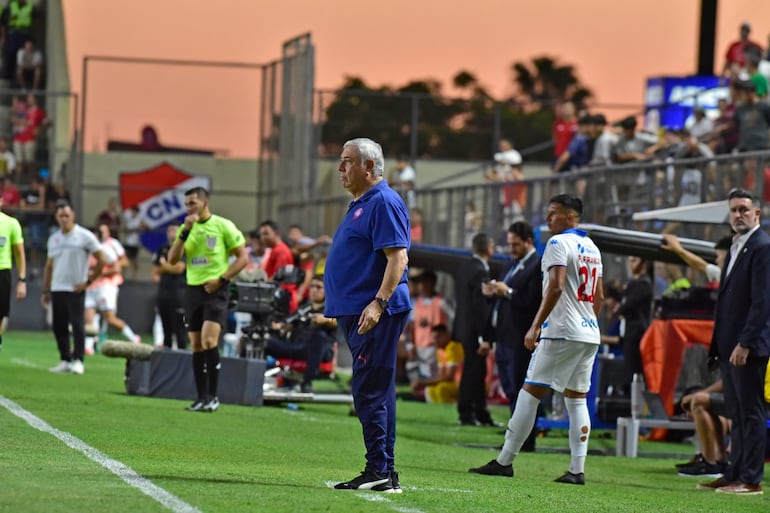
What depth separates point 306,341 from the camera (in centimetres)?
2036

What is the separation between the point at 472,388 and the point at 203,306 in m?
3.60

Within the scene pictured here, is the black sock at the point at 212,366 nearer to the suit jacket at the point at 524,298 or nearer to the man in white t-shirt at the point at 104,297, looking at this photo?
the suit jacket at the point at 524,298

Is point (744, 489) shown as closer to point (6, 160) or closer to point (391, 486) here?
point (391, 486)

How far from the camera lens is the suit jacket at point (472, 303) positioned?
18703 mm

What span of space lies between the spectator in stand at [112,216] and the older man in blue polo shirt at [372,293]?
2630 cm

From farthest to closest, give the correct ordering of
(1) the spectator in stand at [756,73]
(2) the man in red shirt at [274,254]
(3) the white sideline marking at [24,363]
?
(1) the spectator in stand at [756,73] → (3) the white sideline marking at [24,363] → (2) the man in red shirt at [274,254]

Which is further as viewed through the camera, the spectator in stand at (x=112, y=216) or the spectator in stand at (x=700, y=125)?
the spectator in stand at (x=112, y=216)

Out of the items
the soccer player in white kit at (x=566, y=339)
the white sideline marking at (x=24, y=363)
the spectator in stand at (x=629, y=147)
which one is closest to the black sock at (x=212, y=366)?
the soccer player in white kit at (x=566, y=339)

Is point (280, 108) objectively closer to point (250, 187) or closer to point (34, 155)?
point (250, 187)

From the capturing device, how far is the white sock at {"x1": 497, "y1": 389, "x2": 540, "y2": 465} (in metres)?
12.5

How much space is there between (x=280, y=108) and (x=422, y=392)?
1487 cm

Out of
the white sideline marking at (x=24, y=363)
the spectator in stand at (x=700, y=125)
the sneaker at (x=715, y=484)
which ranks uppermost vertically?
the spectator in stand at (x=700, y=125)

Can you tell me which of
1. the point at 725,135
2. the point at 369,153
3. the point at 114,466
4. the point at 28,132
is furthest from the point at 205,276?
the point at 28,132

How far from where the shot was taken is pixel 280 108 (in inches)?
1449
